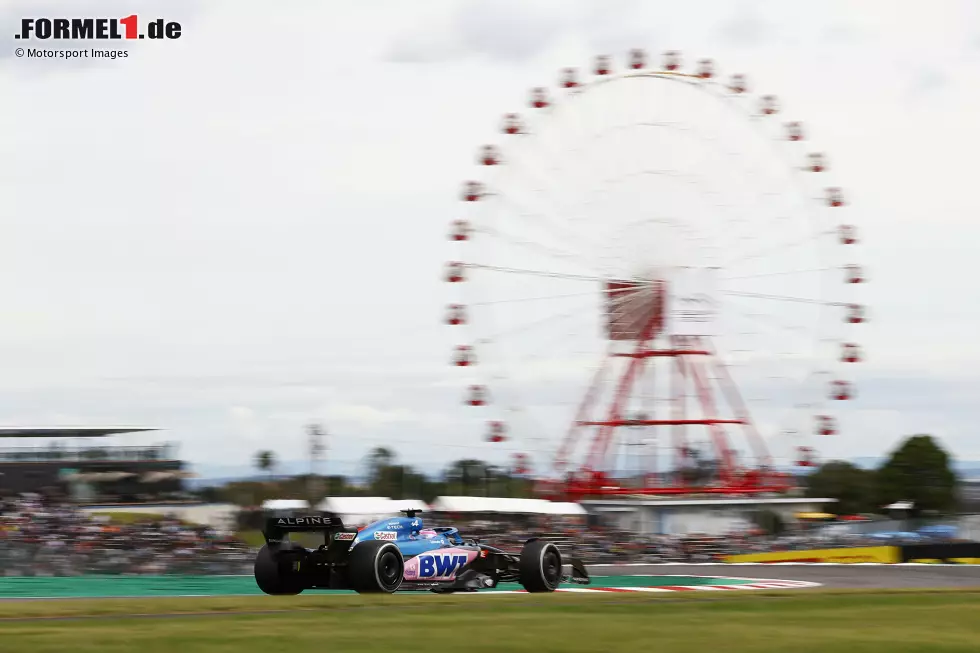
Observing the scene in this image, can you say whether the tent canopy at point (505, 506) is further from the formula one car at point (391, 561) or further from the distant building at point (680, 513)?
the formula one car at point (391, 561)

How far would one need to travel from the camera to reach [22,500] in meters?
45.8

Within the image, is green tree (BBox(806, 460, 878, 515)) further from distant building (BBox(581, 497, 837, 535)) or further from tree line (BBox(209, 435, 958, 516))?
distant building (BBox(581, 497, 837, 535))

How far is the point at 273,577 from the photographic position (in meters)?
23.4

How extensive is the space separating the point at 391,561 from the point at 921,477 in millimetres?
109285

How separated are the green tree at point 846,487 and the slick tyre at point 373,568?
11110cm

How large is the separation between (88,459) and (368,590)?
44620mm

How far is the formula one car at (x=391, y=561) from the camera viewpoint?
898 inches

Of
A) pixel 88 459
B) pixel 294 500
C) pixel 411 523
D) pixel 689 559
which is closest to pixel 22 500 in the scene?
pixel 294 500

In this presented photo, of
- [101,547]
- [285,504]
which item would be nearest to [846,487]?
[285,504]

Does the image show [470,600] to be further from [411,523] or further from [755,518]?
[755,518]

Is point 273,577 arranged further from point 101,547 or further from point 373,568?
point 101,547

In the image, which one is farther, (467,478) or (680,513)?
(467,478)

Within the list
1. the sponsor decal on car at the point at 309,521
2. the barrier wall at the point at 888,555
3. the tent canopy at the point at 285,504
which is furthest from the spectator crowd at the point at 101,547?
the barrier wall at the point at 888,555

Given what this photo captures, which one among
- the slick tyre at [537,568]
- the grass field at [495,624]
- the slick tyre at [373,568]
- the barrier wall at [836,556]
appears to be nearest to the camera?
A: the grass field at [495,624]
